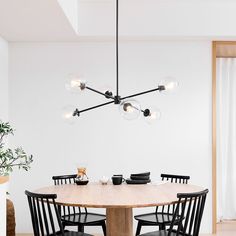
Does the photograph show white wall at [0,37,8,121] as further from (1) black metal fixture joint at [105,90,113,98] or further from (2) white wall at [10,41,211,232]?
(1) black metal fixture joint at [105,90,113,98]

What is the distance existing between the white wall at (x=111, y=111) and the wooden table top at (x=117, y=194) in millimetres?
1297

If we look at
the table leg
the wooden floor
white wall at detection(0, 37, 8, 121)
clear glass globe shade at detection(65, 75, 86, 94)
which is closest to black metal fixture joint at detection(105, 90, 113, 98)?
clear glass globe shade at detection(65, 75, 86, 94)

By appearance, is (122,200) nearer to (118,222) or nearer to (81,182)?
(118,222)

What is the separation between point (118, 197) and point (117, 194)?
151 millimetres

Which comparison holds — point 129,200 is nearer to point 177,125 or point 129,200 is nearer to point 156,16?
point 177,125

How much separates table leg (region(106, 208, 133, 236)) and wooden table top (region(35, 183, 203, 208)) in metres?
0.14

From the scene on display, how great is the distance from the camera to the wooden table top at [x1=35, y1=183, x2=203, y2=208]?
3.04 meters

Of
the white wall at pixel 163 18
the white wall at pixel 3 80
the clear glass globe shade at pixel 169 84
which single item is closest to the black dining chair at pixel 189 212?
the clear glass globe shade at pixel 169 84

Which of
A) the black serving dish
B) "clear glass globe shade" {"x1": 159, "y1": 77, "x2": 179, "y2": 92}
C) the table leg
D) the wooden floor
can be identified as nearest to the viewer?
the table leg

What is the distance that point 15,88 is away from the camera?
5398 millimetres

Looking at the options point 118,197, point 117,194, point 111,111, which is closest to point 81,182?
point 117,194

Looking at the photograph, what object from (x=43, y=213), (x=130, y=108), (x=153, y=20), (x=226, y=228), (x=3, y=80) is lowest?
(x=226, y=228)

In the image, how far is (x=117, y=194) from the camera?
11.3ft

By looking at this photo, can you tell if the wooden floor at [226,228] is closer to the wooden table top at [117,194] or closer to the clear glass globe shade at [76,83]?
the wooden table top at [117,194]
